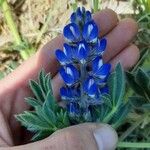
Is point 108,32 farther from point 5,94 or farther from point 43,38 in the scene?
point 43,38

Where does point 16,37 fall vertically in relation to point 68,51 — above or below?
below

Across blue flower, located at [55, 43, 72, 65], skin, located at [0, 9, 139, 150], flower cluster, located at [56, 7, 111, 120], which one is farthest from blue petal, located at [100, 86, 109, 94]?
skin, located at [0, 9, 139, 150]

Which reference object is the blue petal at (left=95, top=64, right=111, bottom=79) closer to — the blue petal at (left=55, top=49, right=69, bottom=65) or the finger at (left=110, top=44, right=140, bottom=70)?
the blue petal at (left=55, top=49, right=69, bottom=65)

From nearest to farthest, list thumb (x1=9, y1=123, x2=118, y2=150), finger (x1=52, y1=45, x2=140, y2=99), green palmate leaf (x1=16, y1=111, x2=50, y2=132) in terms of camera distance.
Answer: thumb (x1=9, y1=123, x2=118, y2=150) < green palmate leaf (x1=16, y1=111, x2=50, y2=132) < finger (x1=52, y1=45, x2=140, y2=99)

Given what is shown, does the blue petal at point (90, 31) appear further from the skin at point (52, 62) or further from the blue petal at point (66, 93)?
the skin at point (52, 62)

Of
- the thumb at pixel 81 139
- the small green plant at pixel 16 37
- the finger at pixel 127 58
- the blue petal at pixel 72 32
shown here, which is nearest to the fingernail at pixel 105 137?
the thumb at pixel 81 139

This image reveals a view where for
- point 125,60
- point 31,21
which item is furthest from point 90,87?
point 31,21

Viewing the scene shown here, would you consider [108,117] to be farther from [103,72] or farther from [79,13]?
[79,13]
